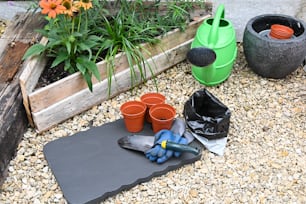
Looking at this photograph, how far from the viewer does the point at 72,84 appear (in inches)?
91.4

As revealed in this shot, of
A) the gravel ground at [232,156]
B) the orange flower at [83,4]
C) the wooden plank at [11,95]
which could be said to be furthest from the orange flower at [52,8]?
the gravel ground at [232,156]

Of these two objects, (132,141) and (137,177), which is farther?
(132,141)

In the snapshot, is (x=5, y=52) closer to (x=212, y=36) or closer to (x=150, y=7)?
(x=150, y=7)

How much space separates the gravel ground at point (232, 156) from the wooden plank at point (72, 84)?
0.17 metres

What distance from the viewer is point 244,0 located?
9.71 ft

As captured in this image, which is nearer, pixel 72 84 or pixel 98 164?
pixel 98 164

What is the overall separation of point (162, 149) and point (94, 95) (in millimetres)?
582

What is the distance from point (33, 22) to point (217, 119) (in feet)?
4.45

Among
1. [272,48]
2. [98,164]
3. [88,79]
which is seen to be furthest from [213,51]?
[98,164]

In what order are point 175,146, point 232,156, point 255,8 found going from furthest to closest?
point 255,8, point 232,156, point 175,146

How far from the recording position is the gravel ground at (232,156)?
201 centimetres

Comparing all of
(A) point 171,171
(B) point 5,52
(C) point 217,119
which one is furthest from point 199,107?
(B) point 5,52

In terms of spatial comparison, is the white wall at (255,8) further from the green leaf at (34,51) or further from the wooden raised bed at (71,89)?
the green leaf at (34,51)

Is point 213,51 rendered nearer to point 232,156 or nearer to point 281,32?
point 281,32
